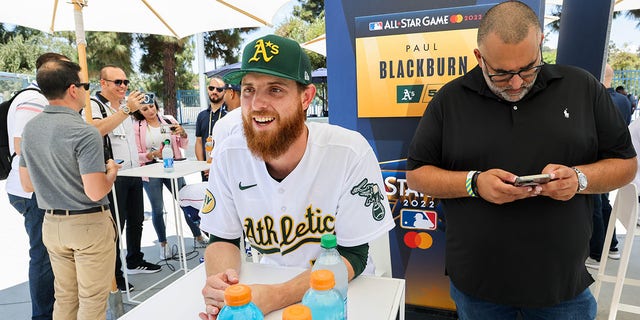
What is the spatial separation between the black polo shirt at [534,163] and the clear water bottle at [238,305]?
110cm

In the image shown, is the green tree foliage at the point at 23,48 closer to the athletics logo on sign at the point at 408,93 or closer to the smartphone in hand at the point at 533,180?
the athletics logo on sign at the point at 408,93

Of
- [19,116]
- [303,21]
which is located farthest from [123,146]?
[303,21]

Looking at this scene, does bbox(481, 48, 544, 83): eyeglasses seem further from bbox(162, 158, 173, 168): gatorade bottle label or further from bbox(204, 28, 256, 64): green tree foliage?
bbox(204, 28, 256, 64): green tree foliage

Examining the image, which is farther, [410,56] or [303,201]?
[410,56]

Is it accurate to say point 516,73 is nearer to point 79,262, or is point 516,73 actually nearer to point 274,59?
point 274,59

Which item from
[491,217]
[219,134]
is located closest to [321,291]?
[491,217]

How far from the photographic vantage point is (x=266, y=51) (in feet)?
4.94

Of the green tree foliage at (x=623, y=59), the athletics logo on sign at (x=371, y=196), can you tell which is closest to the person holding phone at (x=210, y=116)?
the athletics logo on sign at (x=371, y=196)

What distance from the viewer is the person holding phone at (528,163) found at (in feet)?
4.86

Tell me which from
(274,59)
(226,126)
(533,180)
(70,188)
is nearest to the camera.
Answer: (533,180)

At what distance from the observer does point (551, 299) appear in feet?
4.95

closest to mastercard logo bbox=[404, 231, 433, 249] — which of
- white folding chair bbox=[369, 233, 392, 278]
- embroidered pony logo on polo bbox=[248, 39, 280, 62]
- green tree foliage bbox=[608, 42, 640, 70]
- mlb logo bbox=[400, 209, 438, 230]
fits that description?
mlb logo bbox=[400, 209, 438, 230]

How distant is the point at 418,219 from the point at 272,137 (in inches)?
61.3

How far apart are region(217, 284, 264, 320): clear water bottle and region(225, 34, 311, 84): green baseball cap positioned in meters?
0.90
